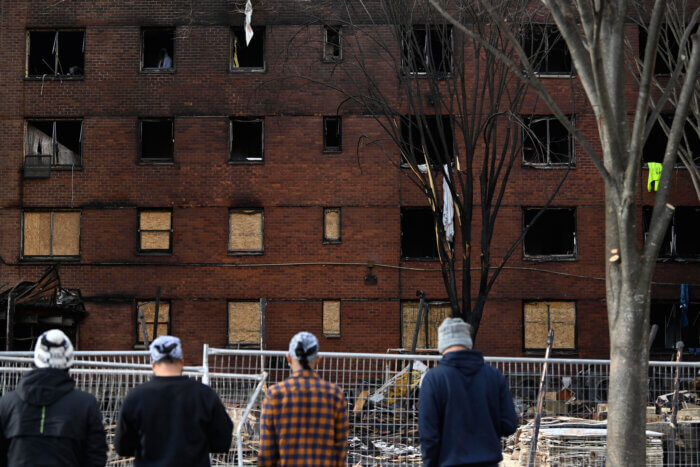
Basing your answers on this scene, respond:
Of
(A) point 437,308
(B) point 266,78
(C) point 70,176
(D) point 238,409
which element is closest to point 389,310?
(A) point 437,308

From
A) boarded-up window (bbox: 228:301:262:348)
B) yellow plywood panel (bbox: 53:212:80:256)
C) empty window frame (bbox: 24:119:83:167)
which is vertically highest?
empty window frame (bbox: 24:119:83:167)

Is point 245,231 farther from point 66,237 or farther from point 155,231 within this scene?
point 66,237

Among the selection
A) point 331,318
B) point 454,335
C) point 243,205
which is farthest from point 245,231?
point 454,335

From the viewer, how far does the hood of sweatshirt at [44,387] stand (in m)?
5.12

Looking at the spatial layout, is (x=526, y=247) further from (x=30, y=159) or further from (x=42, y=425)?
(x=42, y=425)

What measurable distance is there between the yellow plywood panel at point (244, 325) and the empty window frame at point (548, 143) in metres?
10.6

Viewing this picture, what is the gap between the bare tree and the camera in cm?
720

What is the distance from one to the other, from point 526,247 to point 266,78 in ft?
35.6

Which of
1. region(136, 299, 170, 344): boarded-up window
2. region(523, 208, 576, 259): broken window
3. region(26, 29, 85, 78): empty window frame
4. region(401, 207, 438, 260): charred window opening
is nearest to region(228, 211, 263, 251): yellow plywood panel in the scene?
region(136, 299, 170, 344): boarded-up window

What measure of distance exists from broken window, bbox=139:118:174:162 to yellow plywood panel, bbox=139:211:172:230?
199 centimetres

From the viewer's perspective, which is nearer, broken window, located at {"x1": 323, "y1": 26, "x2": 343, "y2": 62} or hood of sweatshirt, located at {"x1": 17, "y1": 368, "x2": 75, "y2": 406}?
hood of sweatshirt, located at {"x1": 17, "y1": 368, "x2": 75, "y2": 406}

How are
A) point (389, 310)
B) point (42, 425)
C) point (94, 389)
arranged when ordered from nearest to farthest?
1. point (42, 425)
2. point (94, 389)
3. point (389, 310)

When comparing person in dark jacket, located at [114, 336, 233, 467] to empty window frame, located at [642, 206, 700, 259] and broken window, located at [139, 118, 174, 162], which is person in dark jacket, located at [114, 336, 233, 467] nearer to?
broken window, located at [139, 118, 174, 162]

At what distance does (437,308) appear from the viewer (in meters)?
28.4
